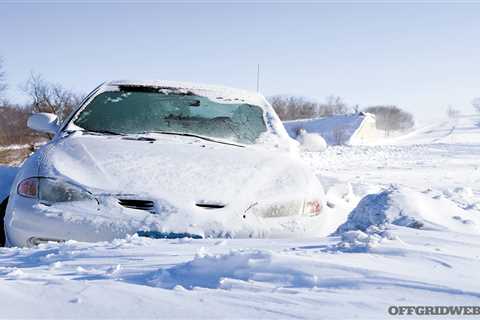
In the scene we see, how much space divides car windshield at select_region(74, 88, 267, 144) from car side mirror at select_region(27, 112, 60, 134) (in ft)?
0.99

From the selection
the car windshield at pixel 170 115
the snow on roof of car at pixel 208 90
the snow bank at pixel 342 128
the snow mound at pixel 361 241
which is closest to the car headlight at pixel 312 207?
the snow mound at pixel 361 241

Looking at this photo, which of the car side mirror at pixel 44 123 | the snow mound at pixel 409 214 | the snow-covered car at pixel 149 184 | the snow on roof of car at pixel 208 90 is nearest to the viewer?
the snow-covered car at pixel 149 184

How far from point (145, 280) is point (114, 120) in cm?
232

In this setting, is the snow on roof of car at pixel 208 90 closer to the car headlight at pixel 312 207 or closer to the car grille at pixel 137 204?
the car headlight at pixel 312 207

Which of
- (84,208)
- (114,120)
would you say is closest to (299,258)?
(84,208)

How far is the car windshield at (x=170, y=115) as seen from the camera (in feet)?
11.9

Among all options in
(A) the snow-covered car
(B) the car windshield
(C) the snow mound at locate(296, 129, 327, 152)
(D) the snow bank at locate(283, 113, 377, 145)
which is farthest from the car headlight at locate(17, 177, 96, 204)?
(D) the snow bank at locate(283, 113, 377, 145)

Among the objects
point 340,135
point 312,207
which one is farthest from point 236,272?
point 340,135

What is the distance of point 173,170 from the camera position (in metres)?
2.79

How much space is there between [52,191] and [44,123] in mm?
1445

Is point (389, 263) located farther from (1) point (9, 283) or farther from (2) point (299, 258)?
(1) point (9, 283)

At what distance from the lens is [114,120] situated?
3635 millimetres

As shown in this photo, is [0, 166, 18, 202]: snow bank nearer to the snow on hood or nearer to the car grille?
the snow on hood

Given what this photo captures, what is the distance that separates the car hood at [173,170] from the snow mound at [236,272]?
38.0 inches
